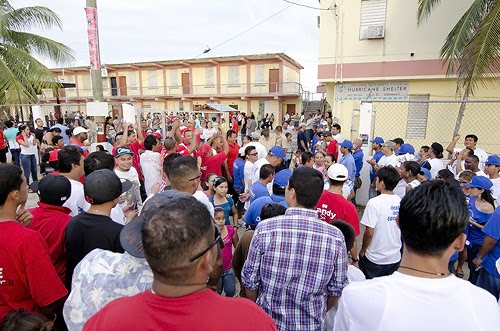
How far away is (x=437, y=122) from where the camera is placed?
37.5 ft

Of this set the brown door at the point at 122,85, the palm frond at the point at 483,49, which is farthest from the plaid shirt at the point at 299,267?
the brown door at the point at 122,85

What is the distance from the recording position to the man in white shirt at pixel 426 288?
1.23 meters

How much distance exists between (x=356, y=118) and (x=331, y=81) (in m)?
2.29

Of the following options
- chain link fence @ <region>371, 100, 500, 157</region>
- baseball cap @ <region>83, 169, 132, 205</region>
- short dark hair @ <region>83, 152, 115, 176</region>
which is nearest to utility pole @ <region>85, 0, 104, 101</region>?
short dark hair @ <region>83, 152, 115, 176</region>

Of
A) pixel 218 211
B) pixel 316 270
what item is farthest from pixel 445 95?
pixel 316 270

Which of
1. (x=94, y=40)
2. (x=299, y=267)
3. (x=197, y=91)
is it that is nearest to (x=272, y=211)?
(x=299, y=267)

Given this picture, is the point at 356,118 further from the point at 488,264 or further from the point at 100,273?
the point at 100,273

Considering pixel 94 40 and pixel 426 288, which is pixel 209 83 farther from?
pixel 426 288

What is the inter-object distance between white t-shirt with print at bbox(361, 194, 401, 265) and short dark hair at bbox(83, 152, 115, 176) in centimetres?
304

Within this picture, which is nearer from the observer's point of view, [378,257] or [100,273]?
[100,273]

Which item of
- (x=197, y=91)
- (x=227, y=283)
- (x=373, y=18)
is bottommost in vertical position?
(x=227, y=283)

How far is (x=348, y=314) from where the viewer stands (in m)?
1.39

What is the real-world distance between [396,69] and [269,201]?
11024 millimetres

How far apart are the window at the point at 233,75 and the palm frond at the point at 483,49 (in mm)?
25976
